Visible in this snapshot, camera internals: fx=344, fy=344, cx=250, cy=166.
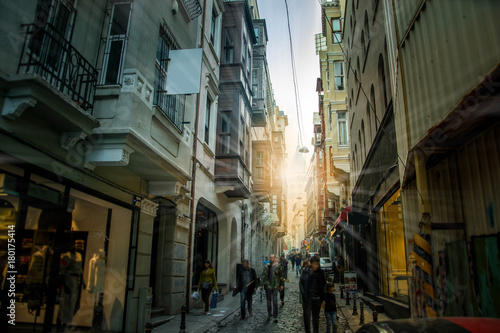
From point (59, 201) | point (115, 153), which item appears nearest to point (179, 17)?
point (115, 153)

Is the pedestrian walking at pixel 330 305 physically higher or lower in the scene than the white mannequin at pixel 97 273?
lower

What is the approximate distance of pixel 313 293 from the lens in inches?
314

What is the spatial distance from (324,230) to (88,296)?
36672mm

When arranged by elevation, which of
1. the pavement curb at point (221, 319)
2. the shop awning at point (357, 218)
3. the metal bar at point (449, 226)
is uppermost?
the shop awning at point (357, 218)

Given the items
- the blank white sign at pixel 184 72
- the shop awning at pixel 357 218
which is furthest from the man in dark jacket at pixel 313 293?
the shop awning at pixel 357 218

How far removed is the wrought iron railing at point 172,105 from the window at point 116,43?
1404 millimetres

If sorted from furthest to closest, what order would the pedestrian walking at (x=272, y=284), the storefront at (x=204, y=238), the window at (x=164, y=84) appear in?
the storefront at (x=204, y=238)
the pedestrian walking at (x=272, y=284)
the window at (x=164, y=84)

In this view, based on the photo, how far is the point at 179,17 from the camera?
1060cm

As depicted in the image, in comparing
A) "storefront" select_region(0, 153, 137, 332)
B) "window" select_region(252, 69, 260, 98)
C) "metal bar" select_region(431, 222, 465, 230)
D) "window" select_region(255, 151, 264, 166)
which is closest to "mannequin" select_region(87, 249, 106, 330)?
"storefront" select_region(0, 153, 137, 332)

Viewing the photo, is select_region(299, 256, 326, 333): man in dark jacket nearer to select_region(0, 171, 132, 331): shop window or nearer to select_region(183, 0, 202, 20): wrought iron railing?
select_region(0, 171, 132, 331): shop window

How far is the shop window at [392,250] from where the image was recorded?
9094 mm

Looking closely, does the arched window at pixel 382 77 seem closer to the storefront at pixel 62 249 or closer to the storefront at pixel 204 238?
the storefront at pixel 62 249

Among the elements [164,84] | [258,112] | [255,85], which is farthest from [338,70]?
[164,84]

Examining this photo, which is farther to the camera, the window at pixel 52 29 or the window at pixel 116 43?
the window at pixel 116 43
